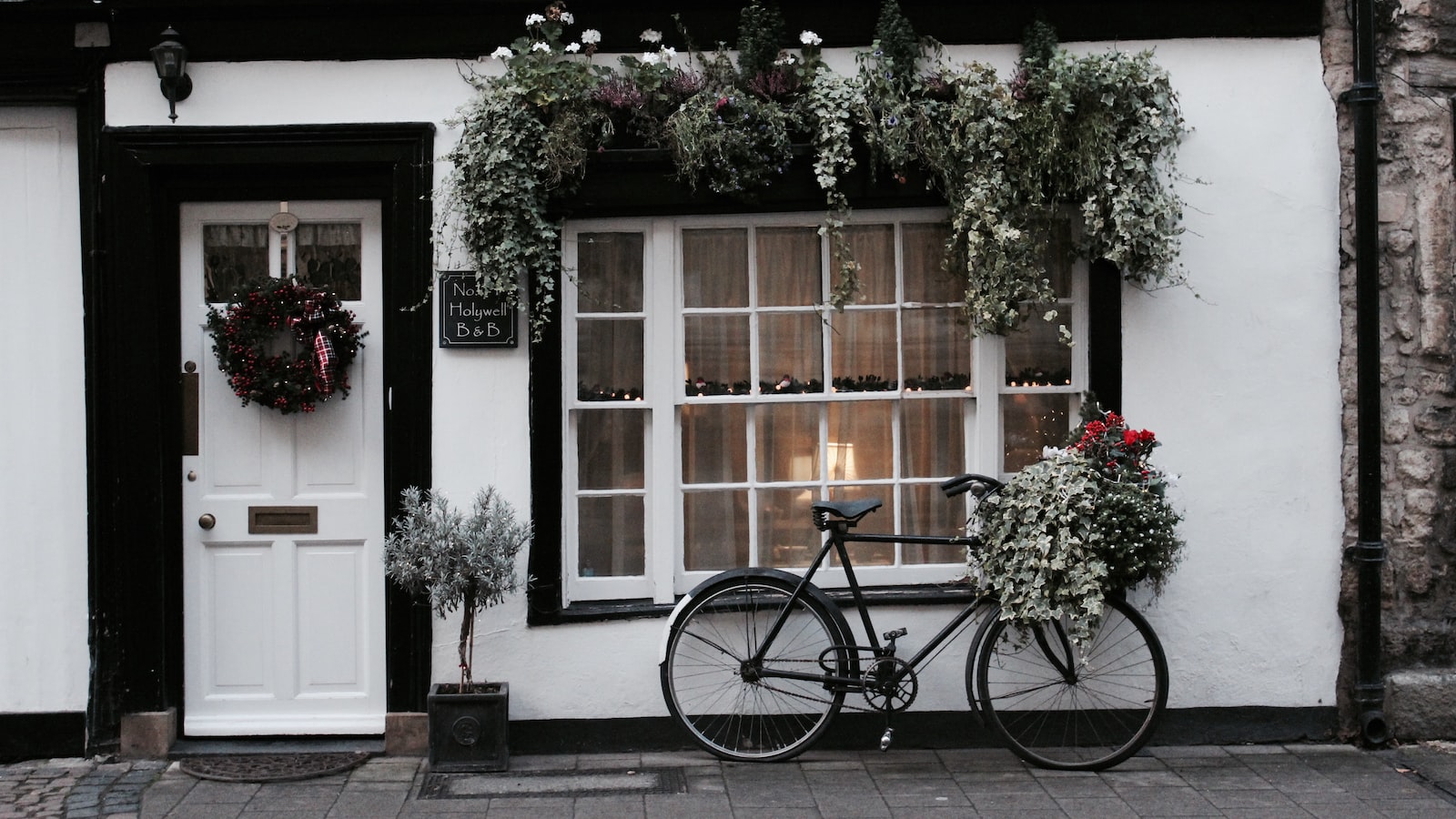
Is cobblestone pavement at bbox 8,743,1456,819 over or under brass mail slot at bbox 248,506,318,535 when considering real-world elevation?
under

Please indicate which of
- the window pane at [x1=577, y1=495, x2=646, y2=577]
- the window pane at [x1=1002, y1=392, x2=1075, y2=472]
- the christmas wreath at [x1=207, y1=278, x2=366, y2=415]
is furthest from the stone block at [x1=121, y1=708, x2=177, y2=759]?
the window pane at [x1=1002, y1=392, x2=1075, y2=472]

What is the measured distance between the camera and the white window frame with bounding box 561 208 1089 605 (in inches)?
248

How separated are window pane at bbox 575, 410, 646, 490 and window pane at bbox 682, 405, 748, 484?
0.74 feet

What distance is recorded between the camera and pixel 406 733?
616 cm

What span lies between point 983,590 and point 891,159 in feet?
6.40

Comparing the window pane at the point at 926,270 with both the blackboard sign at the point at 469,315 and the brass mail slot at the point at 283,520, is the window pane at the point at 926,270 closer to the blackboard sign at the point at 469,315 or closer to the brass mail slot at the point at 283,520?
the blackboard sign at the point at 469,315

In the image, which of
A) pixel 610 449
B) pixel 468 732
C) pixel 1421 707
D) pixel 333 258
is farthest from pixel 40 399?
pixel 1421 707

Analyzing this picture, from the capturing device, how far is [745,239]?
639cm

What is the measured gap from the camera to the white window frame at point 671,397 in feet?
20.7

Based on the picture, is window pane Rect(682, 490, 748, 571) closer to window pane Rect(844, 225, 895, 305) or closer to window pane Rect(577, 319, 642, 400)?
window pane Rect(577, 319, 642, 400)

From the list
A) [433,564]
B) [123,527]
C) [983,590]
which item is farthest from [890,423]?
[123,527]

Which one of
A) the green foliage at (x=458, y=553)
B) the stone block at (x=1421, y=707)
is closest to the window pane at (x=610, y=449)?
the green foliage at (x=458, y=553)

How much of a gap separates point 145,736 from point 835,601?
3.21 meters

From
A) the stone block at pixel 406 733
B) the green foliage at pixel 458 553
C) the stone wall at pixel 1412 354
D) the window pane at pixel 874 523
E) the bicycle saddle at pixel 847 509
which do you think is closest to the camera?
the green foliage at pixel 458 553
